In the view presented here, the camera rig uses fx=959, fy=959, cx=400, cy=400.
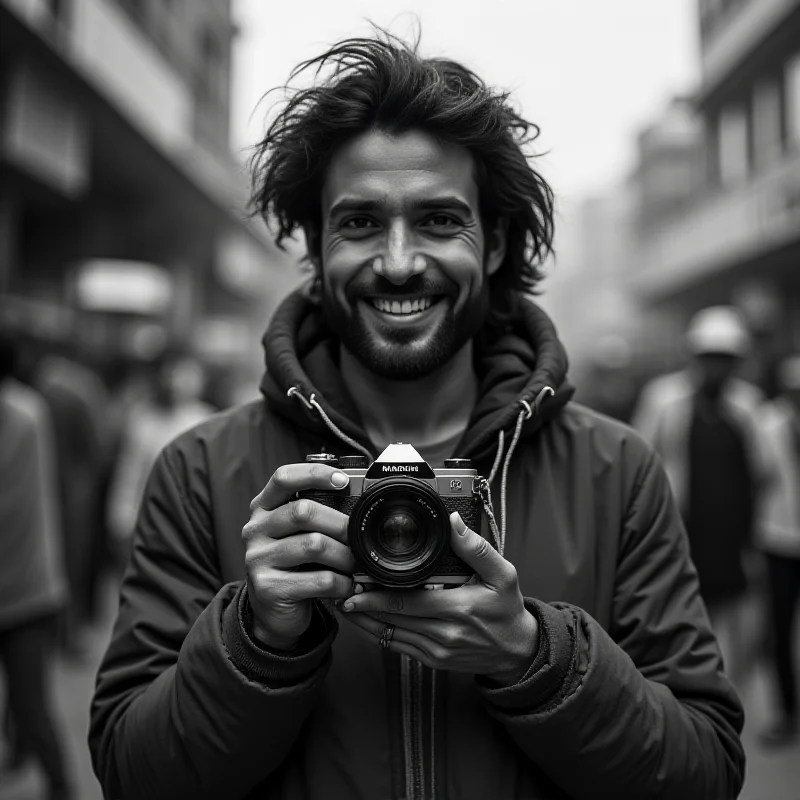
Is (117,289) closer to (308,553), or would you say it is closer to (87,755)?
(87,755)

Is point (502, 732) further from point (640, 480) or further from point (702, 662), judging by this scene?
point (640, 480)

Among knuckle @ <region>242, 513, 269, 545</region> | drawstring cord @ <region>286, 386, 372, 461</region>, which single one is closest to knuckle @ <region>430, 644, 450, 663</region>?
knuckle @ <region>242, 513, 269, 545</region>

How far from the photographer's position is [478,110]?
6.98ft

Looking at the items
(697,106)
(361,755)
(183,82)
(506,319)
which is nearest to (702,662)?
(361,755)

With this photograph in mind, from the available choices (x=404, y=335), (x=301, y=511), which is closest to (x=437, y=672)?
(x=301, y=511)

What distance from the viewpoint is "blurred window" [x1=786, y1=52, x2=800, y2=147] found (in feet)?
45.5

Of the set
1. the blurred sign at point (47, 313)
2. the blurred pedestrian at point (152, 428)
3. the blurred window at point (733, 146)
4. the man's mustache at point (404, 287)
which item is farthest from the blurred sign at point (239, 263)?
the man's mustache at point (404, 287)

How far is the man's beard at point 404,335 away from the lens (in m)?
2.04

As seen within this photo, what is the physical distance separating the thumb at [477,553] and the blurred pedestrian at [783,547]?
431cm

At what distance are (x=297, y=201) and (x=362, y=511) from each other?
1064 mm

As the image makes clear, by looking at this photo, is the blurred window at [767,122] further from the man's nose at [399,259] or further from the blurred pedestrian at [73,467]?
the man's nose at [399,259]

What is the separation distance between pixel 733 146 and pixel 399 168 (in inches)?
652

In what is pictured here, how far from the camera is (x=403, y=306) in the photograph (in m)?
2.05

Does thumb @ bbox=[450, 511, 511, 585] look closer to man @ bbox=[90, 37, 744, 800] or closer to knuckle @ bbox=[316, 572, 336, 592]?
man @ bbox=[90, 37, 744, 800]
